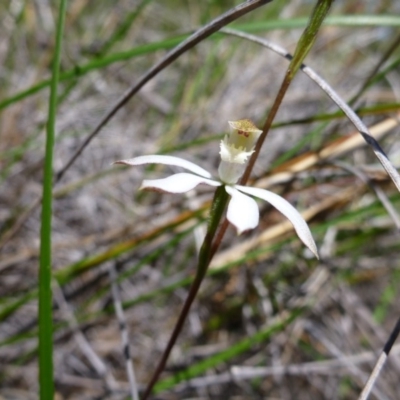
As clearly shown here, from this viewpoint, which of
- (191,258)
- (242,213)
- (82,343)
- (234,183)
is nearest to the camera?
(242,213)

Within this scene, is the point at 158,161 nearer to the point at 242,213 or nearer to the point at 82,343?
the point at 242,213

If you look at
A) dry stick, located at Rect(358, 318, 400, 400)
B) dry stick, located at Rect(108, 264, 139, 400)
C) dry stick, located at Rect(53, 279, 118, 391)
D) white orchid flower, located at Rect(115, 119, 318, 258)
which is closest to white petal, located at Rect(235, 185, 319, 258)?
white orchid flower, located at Rect(115, 119, 318, 258)

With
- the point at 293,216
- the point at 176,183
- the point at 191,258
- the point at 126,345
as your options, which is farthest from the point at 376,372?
the point at 191,258

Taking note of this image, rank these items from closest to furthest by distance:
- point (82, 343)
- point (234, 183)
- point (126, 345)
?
point (234, 183) → point (126, 345) → point (82, 343)

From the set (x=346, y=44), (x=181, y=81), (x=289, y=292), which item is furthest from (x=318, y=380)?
(x=346, y=44)

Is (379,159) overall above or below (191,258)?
below

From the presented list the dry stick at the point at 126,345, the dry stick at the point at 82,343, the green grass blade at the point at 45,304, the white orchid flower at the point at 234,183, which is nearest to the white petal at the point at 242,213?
the white orchid flower at the point at 234,183
